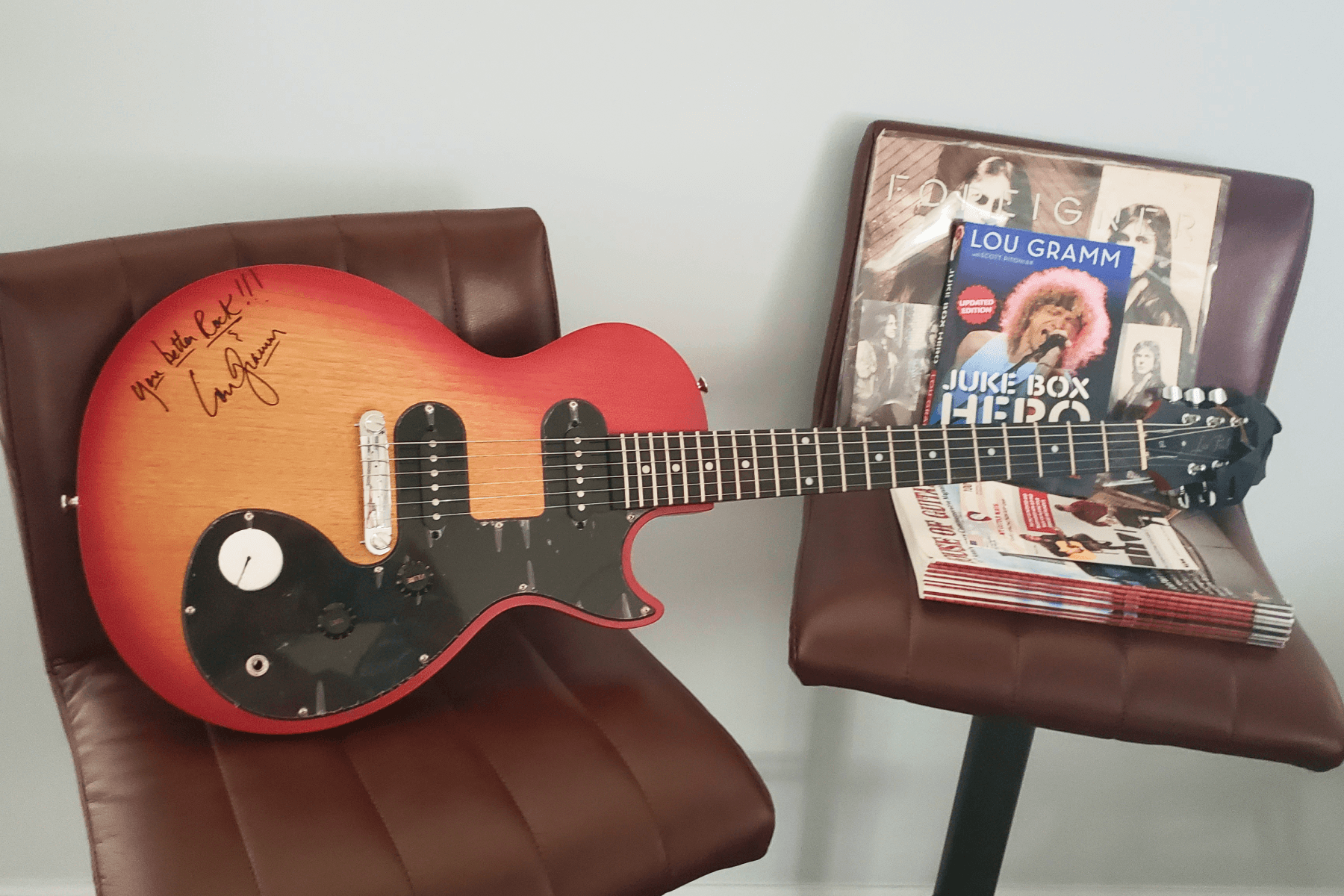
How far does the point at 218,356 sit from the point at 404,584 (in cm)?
26

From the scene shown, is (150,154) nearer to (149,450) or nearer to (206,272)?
(206,272)

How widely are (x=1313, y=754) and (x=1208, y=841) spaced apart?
80 centimetres

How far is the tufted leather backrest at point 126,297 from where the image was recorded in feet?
2.65

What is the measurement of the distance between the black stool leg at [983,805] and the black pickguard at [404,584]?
43 centimetres

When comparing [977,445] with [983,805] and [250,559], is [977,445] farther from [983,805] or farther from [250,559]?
[250,559]

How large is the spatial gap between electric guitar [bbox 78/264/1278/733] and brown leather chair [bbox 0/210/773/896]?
58 mm

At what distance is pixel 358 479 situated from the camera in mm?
804

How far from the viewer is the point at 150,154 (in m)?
1.02

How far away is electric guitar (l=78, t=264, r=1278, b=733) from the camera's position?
77cm
